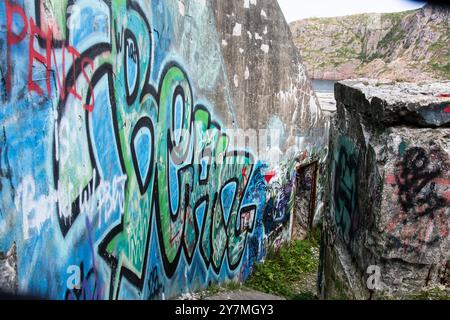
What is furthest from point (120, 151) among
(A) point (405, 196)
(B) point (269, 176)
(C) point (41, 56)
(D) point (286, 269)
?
(D) point (286, 269)

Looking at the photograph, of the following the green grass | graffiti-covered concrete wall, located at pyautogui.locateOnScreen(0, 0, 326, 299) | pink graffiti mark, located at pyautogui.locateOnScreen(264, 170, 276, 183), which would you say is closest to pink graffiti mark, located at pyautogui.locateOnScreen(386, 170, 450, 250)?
graffiti-covered concrete wall, located at pyautogui.locateOnScreen(0, 0, 326, 299)

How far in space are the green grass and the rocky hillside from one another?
3105 centimetres

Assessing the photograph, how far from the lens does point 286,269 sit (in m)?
7.12

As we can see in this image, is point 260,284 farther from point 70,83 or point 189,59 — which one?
point 70,83

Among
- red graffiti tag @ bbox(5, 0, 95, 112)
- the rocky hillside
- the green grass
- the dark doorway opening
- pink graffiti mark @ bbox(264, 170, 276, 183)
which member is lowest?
the green grass

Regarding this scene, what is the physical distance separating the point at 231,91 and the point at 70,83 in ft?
10.4

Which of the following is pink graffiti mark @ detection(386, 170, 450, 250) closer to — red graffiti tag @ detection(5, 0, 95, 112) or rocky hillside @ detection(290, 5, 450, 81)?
red graffiti tag @ detection(5, 0, 95, 112)

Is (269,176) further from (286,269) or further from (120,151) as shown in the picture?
(120,151)

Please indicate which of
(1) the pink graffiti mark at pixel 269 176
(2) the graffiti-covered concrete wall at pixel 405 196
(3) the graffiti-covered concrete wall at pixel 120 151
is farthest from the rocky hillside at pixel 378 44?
(2) the graffiti-covered concrete wall at pixel 405 196

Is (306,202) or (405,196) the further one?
(306,202)

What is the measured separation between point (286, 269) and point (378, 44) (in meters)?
59.7

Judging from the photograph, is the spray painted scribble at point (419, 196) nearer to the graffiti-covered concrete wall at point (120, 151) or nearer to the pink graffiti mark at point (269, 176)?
the graffiti-covered concrete wall at point (120, 151)

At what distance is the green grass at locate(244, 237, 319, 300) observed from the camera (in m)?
6.39

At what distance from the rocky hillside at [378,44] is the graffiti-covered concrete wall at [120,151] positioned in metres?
33.5
